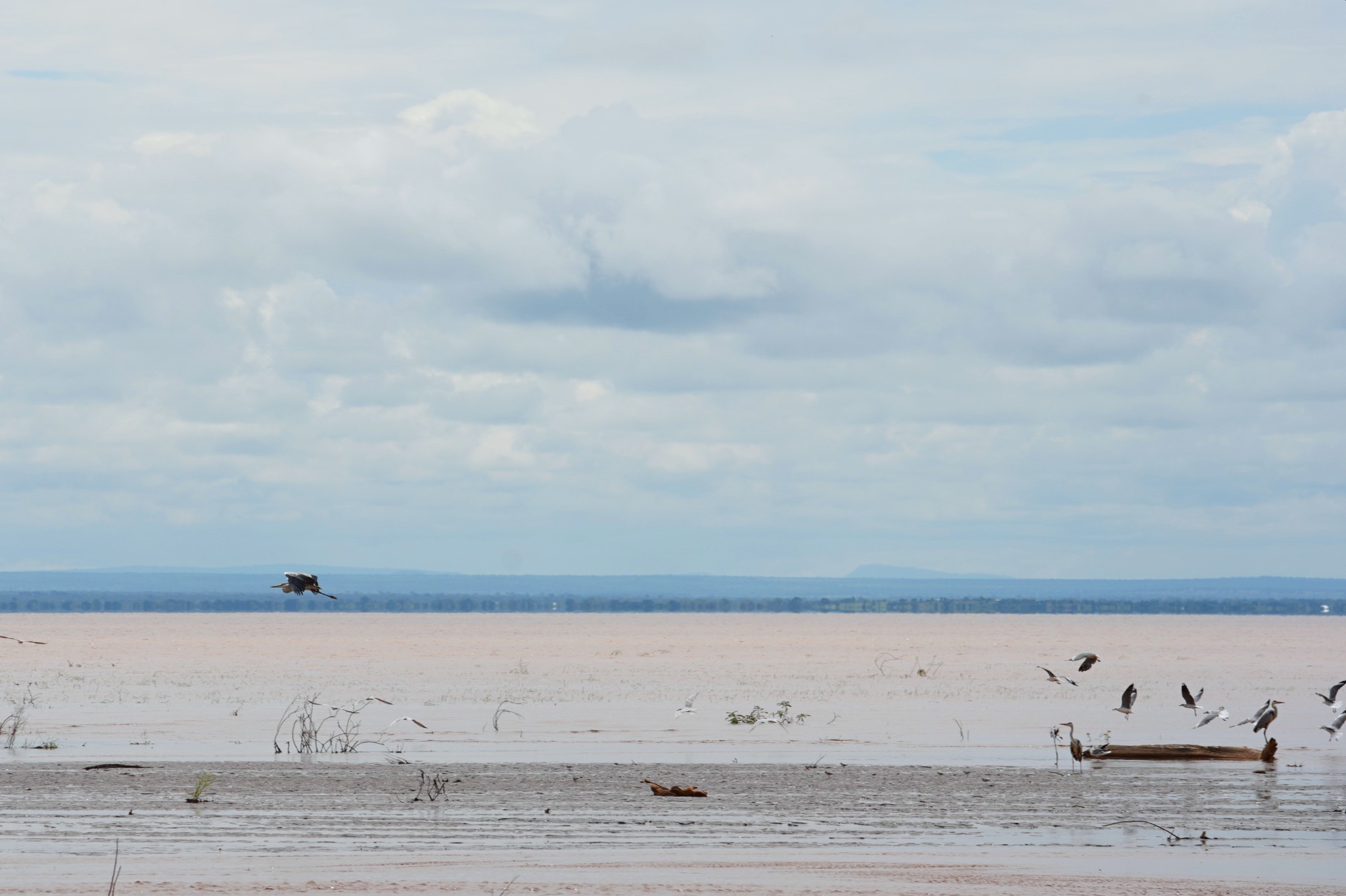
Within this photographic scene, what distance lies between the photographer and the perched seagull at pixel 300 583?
45.2 ft

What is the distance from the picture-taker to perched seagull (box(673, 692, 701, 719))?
103ft

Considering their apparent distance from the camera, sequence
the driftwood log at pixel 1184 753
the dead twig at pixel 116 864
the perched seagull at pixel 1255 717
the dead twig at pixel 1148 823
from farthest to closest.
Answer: the driftwood log at pixel 1184 753
the perched seagull at pixel 1255 717
the dead twig at pixel 1148 823
the dead twig at pixel 116 864

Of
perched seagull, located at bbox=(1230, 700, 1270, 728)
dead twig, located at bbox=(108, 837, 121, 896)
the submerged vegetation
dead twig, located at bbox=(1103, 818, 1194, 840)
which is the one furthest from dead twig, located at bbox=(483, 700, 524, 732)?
dead twig, located at bbox=(1103, 818, 1194, 840)

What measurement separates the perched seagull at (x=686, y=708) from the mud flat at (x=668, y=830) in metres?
6.64

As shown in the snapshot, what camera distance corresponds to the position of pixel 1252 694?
4628cm

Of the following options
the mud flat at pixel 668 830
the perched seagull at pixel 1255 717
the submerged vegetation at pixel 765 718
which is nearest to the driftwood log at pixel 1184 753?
the perched seagull at pixel 1255 717

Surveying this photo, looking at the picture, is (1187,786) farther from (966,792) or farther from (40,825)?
(40,825)

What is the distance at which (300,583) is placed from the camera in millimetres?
14148

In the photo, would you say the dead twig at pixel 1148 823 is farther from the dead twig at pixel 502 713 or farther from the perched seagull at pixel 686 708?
the dead twig at pixel 502 713

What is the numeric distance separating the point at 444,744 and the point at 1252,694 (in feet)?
90.0

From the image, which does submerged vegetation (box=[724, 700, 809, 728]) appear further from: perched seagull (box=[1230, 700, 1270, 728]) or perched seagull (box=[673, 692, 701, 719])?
perched seagull (box=[1230, 700, 1270, 728])

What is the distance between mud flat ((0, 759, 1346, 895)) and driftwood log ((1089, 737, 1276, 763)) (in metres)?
1.00

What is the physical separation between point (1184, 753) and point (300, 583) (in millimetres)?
16822

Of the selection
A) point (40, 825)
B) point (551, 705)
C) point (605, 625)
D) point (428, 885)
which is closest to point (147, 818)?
point (40, 825)
